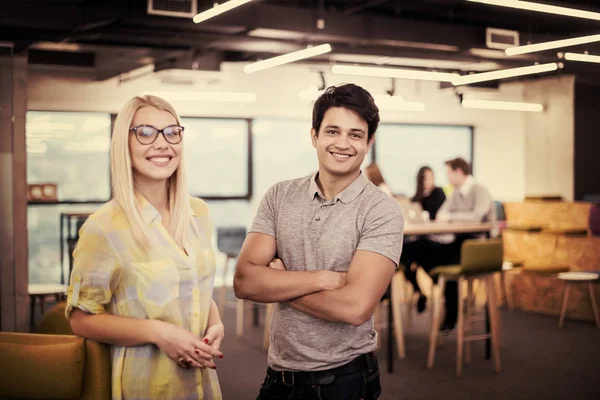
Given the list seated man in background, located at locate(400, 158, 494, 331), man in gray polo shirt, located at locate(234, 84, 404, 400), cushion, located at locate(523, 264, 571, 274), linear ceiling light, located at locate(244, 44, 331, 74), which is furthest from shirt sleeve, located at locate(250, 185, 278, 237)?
cushion, located at locate(523, 264, 571, 274)

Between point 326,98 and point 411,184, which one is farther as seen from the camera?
point 411,184

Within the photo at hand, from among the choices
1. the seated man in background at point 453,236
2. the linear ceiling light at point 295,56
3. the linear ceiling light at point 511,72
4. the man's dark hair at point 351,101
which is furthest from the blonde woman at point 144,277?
the linear ceiling light at point 511,72

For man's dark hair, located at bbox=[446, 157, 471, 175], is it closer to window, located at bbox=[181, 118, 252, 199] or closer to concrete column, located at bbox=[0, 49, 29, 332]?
concrete column, located at bbox=[0, 49, 29, 332]

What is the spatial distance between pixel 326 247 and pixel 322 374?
1.14 feet

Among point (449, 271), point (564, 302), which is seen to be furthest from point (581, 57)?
point (449, 271)

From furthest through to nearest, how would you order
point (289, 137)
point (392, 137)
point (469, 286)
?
point (392, 137) → point (289, 137) → point (469, 286)

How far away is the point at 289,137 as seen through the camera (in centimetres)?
1207

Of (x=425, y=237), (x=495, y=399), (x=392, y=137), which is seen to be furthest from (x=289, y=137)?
(x=495, y=399)

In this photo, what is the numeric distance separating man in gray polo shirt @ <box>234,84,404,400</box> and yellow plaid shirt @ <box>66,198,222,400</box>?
244mm

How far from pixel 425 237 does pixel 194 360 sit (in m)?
5.23

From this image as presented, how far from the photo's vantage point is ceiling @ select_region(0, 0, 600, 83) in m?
7.83

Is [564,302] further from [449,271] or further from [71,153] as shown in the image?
[71,153]

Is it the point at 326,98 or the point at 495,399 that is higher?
the point at 326,98

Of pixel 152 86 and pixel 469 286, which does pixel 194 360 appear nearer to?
pixel 469 286
